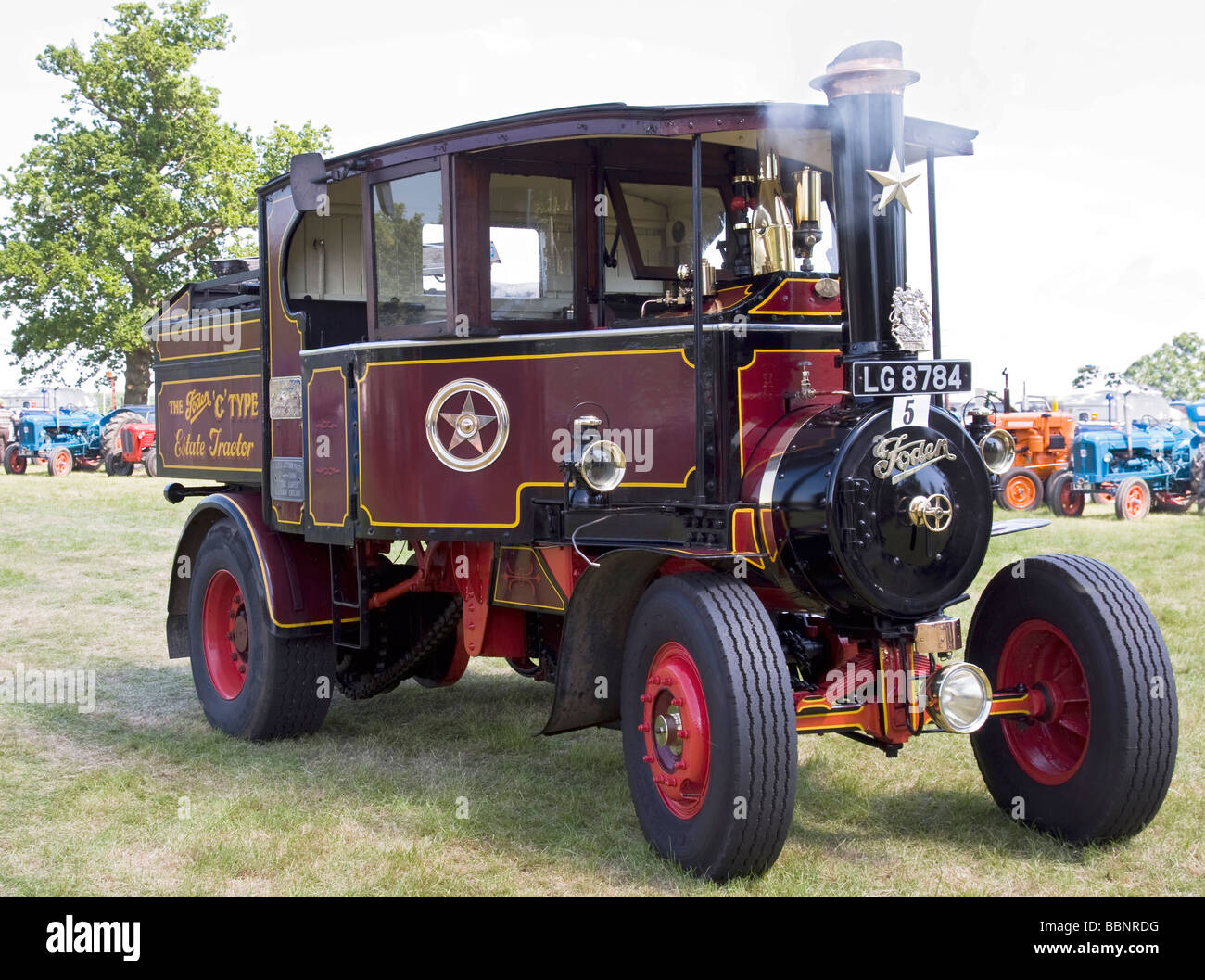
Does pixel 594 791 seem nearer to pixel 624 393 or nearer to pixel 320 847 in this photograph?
pixel 320 847

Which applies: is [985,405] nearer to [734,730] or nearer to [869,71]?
[869,71]

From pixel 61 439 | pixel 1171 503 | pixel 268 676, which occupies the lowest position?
pixel 268 676

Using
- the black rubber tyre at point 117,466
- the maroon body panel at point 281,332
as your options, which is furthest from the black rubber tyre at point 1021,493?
the black rubber tyre at point 117,466

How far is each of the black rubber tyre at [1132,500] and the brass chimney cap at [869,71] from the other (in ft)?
50.0

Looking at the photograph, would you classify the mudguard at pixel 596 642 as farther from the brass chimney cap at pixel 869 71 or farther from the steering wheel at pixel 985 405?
the brass chimney cap at pixel 869 71

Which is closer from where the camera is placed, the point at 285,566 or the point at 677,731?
the point at 677,731

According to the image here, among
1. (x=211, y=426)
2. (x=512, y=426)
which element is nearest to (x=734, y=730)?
(x=512, y=426)

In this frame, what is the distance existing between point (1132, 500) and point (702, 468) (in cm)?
1556

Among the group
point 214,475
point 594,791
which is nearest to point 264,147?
point 214,475

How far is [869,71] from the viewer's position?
14.3 ft

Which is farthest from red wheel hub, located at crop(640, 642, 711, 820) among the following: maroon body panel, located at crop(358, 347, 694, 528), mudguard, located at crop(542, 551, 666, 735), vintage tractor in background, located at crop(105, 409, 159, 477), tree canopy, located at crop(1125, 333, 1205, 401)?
tree canopy, located at crop(1125, 333, 1205, 401)

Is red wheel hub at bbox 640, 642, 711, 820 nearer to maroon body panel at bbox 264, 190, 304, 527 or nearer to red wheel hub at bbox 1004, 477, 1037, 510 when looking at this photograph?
maroon body panel at bbox 264, 190, 304, 527

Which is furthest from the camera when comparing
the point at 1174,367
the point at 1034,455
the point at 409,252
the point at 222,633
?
the point at 1174,367

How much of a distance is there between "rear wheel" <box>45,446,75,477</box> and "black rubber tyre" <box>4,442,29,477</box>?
30.2 inches
